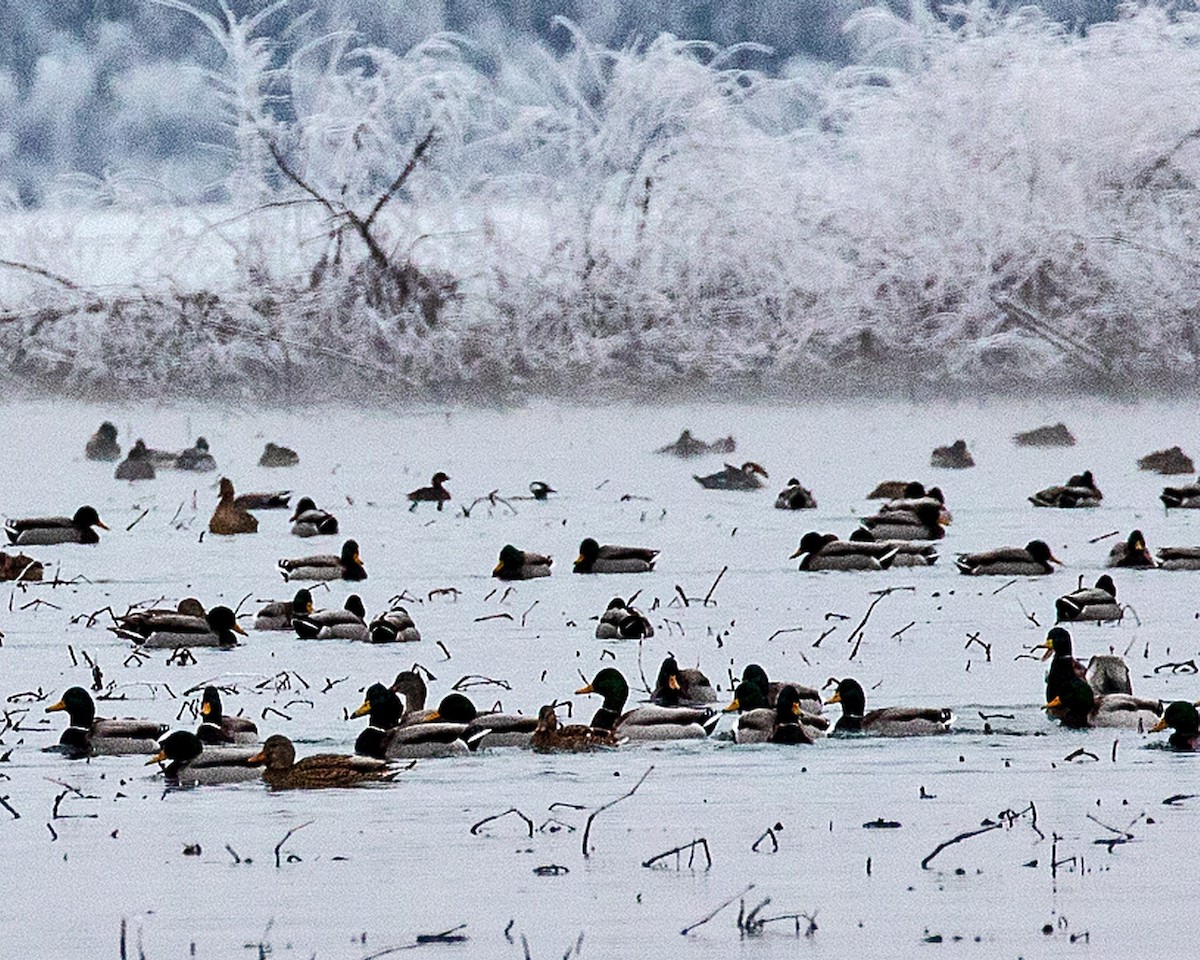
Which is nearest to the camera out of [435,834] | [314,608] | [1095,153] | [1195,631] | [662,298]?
[435,834]

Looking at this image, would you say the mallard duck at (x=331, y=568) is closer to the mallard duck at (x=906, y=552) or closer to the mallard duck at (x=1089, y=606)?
the mallard duck at (x=906, y=552)

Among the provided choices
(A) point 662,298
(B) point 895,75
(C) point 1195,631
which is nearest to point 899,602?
(C) point 1195,631

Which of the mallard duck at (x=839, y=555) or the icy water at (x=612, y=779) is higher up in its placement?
the mallard duck at (x=839, y=555)

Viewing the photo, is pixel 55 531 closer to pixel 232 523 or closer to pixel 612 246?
pixel 232 523

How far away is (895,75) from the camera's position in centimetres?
3372

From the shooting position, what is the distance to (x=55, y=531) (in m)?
16.0

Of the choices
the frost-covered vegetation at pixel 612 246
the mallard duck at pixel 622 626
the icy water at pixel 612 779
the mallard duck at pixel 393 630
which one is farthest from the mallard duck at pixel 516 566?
the frost-covered vegetation at pixel 612 246

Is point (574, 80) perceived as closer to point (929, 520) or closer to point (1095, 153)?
point (1095, 153)

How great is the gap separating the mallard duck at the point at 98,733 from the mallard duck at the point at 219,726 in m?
0.18

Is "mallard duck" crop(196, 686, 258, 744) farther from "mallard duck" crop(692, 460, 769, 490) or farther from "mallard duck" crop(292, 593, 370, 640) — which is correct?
"mallard duck" crop(692, 460, 769, 490)

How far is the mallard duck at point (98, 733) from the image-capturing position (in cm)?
827

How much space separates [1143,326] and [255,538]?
1851 centimetres

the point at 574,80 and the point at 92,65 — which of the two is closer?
the point at 574,80

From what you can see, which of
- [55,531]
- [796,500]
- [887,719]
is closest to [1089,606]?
[887,719]
